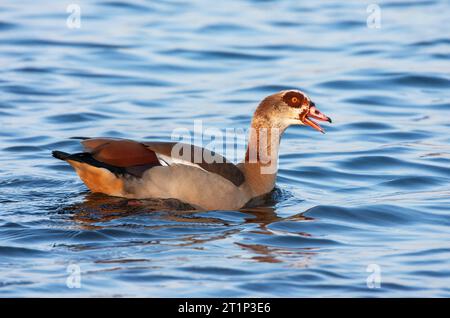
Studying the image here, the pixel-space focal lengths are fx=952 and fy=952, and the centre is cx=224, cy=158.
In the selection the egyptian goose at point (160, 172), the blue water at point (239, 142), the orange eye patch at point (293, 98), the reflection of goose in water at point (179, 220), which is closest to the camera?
the blue water at point (239, 142)

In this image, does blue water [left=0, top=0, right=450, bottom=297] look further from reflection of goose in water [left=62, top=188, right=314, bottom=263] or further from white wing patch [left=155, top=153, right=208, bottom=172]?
white wing patch [left=155, top=153, right=208, bottom=172]

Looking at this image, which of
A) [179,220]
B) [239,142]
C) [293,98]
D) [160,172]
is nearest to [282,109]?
[293,98]

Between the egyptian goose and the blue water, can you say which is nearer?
the blue water

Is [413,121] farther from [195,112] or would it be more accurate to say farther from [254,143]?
[254,143]

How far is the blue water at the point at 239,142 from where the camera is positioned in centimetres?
860

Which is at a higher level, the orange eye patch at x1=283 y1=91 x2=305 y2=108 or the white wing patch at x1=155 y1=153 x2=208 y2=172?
the orange eye patch at x1=283 y1=91 x2=305 y2=108

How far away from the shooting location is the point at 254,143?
11.1 metres

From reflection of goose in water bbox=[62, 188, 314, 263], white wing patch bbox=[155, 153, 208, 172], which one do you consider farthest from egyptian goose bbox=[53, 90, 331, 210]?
reflection of goose in water bbox=[62, 188, 314, 263]

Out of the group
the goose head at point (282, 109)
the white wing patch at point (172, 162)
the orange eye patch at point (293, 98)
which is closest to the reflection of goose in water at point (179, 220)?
the white wing patch at point (172, 162)

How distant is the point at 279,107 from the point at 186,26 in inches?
429

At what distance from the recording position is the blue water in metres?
8.60

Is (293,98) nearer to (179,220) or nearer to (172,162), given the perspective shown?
(172,162)

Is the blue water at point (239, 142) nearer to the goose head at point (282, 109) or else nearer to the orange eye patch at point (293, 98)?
the goose head at point (282, 109)

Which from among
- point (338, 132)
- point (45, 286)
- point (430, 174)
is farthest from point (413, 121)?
point (45, 286)
